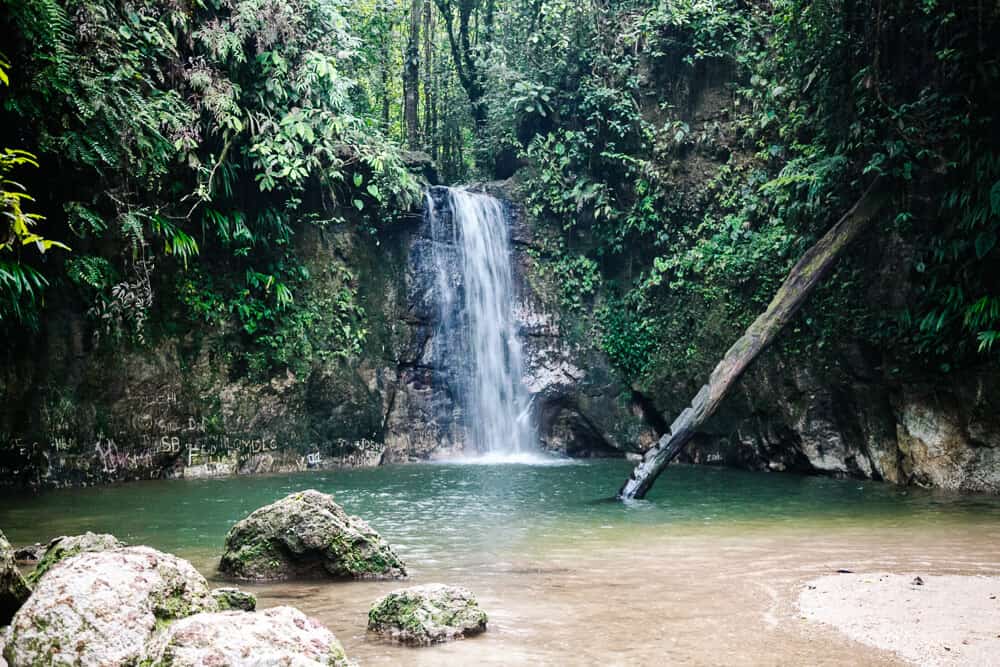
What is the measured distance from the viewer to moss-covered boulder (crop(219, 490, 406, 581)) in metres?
5.98

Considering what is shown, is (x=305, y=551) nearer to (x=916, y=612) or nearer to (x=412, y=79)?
(x=916, y=612)

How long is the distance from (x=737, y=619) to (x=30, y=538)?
252 inches

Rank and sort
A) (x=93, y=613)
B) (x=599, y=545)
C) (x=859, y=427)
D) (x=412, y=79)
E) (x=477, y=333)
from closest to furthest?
(x=93, y=613) < (x=599, y=545) < (x=859, y=427) < (x=477, y=333) < (x=412, y=79)

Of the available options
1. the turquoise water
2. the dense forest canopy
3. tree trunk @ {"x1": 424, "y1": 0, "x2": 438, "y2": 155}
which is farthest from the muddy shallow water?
tree trunk @ {"x1": 424, "y1": 0, "x2": 438, "y2": 155}

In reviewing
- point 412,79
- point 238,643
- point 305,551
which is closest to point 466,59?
point 412,79

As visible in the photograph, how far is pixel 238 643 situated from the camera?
2.68 metres

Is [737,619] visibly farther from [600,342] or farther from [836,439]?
[600,342]

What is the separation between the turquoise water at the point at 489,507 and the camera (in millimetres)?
7602

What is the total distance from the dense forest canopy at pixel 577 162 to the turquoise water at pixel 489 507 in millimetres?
2136

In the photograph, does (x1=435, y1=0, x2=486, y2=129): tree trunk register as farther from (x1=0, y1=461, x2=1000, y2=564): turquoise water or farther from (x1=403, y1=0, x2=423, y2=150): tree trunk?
(x1=0, y1=461, x2=1000, y2=564): turquoise water

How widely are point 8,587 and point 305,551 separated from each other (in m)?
2.24

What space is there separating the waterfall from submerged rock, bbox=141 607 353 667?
40.9ft

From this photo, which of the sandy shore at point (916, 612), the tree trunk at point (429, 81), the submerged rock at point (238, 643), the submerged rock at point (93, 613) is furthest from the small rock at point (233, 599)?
the tree trunk at point (429, 81)

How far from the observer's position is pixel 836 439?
11992 millimetres
